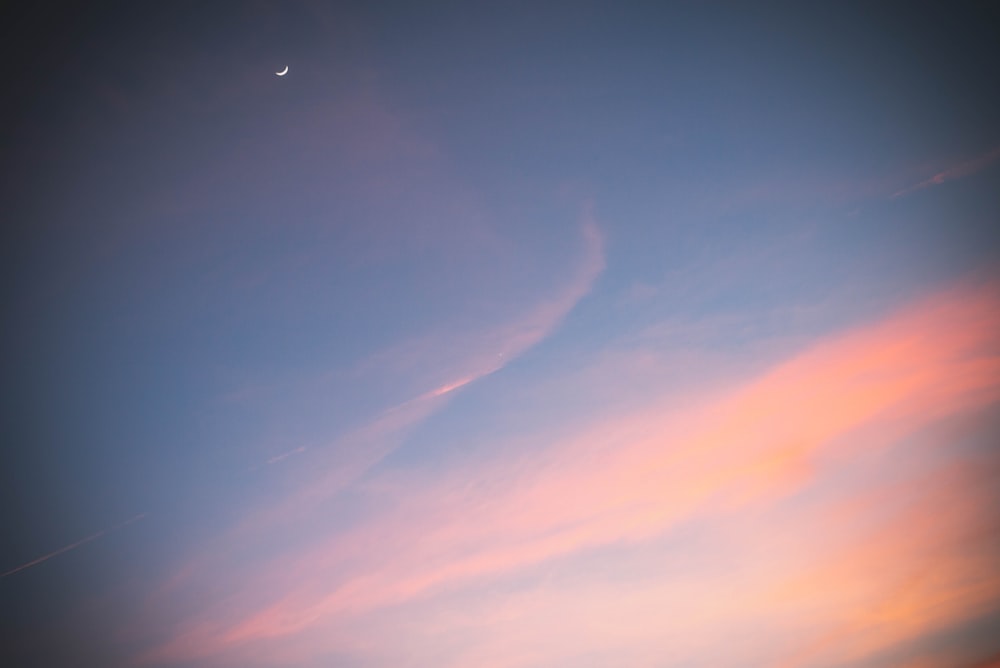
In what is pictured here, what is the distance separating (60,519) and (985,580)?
955 inches

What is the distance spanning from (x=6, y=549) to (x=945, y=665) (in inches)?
1030

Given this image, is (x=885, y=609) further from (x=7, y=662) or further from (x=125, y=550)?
(x=7, y=662)

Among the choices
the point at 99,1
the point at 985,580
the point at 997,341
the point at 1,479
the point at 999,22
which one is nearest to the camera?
the point at 99,1

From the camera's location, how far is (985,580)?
11.3 metres

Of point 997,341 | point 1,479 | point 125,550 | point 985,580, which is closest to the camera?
point 997,341

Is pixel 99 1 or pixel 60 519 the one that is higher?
pixel 99 1

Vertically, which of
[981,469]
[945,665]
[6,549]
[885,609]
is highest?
[6,549]

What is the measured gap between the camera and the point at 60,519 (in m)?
10.3

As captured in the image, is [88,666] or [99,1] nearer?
[99,1]

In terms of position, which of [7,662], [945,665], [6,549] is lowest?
[945,665]

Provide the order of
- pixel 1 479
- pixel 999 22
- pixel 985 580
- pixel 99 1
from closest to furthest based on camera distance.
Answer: pixel 99 1 → pixel 999 22 → pixel 1 479 → pixel 985 580

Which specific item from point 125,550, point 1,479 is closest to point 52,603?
point 125,550

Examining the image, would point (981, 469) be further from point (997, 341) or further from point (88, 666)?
point (88, 666)

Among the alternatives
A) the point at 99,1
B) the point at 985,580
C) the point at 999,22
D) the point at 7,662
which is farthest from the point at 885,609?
the point at 7,662
